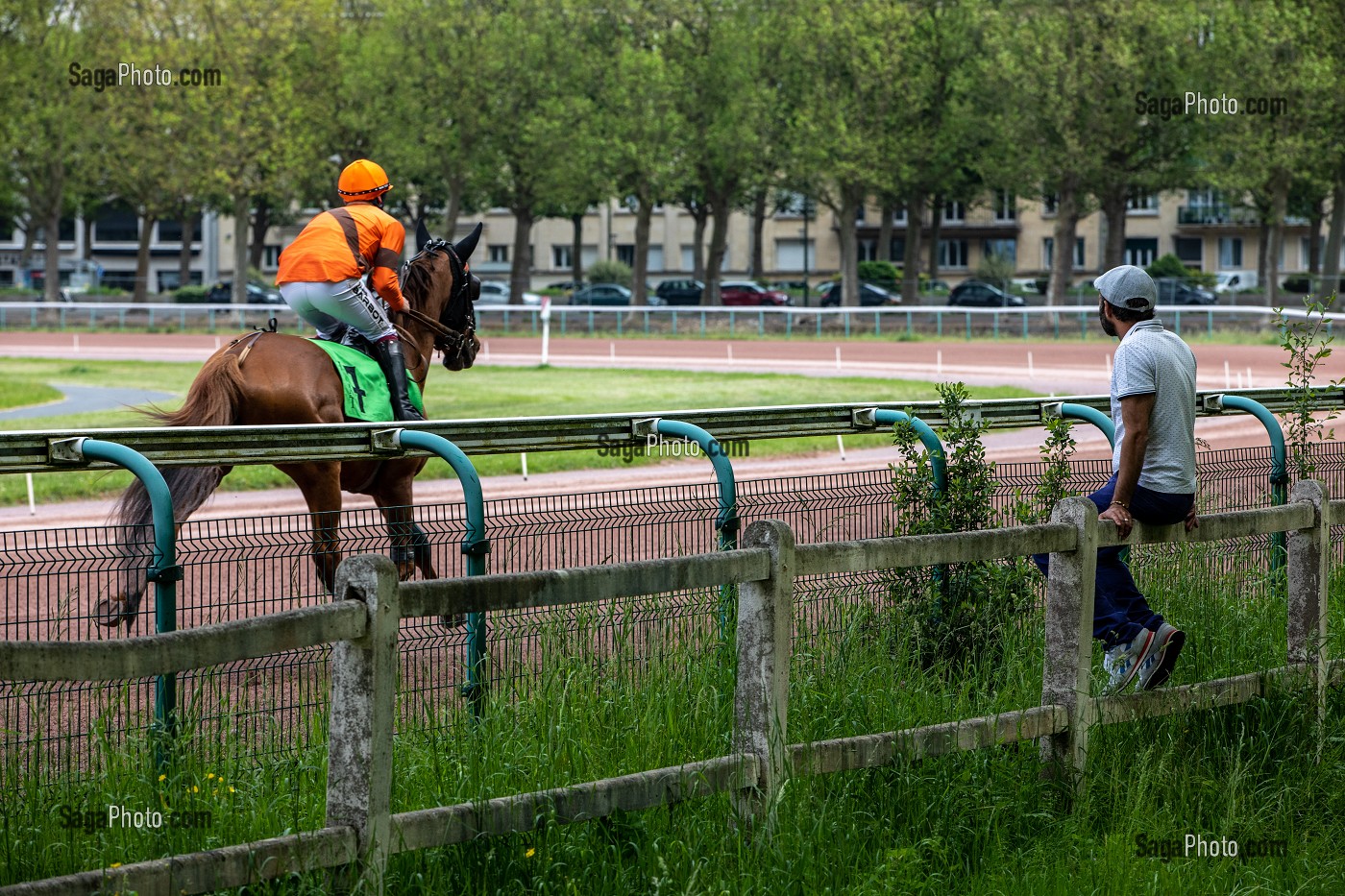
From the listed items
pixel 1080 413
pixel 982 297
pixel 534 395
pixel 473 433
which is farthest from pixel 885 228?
pixel 473 433

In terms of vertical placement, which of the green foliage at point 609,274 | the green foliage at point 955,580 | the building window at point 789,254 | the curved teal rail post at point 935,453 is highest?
the building window at point 789,254

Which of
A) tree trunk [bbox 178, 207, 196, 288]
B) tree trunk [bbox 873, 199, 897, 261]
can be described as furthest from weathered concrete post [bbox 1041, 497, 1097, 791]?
tree trunk [bbox 178, 207, 196, 288]

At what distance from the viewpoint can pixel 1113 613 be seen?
6387 mm

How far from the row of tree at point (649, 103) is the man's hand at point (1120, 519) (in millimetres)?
47771

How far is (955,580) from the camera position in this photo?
22.3ft

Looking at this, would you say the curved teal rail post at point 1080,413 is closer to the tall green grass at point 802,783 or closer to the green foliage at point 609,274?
the tall green grass at point 802,783

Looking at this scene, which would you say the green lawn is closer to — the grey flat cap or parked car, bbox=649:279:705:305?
the grey flat cap

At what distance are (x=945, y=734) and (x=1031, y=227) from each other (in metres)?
85.9

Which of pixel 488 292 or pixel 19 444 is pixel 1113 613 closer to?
pixel 19 444

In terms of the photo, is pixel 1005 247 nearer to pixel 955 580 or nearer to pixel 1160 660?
pixel 955 580

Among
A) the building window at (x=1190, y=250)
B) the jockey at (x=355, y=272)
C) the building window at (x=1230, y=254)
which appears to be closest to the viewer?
the jockey at (x=355, y=272)

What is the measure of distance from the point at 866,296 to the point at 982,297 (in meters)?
4.58

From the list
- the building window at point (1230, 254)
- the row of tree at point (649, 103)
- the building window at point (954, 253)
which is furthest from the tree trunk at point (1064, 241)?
the building window at point (954, 253)

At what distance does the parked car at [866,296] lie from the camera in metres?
64.0
